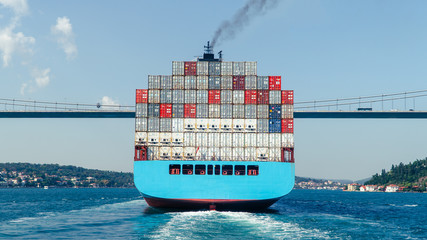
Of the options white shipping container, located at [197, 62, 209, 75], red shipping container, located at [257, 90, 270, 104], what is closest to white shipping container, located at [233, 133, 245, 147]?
red shipping container, located at [257, 90, 270, 104]

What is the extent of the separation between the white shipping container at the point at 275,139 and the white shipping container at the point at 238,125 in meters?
3.08

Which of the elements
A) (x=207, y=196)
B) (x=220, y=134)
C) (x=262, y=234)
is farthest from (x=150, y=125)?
(x=262, y=234)

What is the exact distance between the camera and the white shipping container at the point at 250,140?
4753cm

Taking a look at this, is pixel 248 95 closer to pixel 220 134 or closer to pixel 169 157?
pixel 220 134

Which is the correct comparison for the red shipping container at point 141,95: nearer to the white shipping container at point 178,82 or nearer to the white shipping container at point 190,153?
the white shipping container at point 178,82

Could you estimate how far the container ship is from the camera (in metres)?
44.0

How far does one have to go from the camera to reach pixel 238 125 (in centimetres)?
4831

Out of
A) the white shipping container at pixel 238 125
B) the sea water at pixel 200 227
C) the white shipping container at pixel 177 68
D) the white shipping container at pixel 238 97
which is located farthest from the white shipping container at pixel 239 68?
the sea water at pixel 200 227

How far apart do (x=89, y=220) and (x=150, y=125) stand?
1283cm

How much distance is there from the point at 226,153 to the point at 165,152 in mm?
6367

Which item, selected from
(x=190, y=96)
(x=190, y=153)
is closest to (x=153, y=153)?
(x=190, y=153)

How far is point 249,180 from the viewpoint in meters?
44.0

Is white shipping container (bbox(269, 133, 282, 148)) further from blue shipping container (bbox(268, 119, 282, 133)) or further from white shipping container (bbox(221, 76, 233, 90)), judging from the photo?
white shipping container (bbox(221, 76, 233, 90))

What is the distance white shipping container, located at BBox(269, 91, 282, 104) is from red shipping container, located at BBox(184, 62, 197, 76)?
883cm
